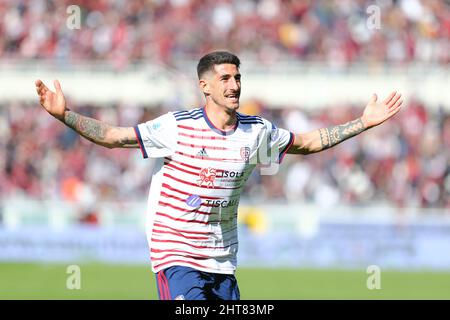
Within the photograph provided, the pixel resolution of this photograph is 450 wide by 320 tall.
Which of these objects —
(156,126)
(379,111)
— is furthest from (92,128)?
(379,111)

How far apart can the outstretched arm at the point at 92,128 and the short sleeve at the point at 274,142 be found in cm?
108

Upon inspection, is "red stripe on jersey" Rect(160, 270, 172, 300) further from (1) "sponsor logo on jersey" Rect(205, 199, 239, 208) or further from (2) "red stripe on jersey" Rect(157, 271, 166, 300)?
(1) "sponsor logo on jersey" Rect(205, 199, 239, 208)

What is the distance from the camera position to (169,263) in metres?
8.85

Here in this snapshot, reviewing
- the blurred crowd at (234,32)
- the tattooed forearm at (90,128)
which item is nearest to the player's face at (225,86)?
the tattooed forearm at (90,128)

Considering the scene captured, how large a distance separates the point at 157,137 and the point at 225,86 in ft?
2.22

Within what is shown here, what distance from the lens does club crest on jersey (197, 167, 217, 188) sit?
29.1 ft

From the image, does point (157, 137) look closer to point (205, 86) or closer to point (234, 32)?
point (205, 86)

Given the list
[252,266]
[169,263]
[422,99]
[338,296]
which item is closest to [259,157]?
[169,263]

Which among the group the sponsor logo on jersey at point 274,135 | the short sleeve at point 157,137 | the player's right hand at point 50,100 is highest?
the player's right hand at point 50,100

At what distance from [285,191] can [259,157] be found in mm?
15544

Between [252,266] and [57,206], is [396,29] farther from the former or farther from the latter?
[57,206]

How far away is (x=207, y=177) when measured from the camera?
29.2 feet

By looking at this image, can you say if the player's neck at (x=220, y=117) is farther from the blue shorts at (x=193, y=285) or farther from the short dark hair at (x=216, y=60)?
the blue shorts at (x=193, y=285)

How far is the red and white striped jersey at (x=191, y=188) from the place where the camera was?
8883 mm
